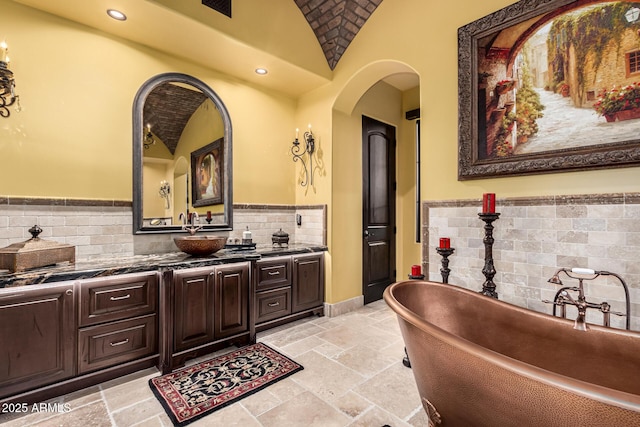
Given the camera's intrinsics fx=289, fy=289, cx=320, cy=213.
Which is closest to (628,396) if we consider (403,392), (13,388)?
(403,392)

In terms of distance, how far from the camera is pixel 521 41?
2246 millimetres

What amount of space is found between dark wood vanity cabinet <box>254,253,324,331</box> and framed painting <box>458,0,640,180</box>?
1983 millimetres

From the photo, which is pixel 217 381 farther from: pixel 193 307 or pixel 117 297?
pixel 117 297

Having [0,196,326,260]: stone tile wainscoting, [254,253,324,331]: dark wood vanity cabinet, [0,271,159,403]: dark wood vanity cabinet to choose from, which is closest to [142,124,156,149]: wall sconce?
[0,196,326,260]: stone tile wainscoting

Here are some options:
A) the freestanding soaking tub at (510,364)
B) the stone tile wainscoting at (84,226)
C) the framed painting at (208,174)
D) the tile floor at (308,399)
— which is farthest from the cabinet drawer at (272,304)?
the freestanding soaking tub at (510,364)

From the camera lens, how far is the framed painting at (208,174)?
328 centimetres

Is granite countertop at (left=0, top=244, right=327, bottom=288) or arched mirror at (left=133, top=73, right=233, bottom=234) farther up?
arched mirror at (left=133, top=73, right=233, bottom=234)

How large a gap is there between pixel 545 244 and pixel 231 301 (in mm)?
2657

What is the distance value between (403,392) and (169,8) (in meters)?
3.56

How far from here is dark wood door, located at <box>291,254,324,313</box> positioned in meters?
3.43

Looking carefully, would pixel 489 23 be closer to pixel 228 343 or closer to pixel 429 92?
pixel 429 92

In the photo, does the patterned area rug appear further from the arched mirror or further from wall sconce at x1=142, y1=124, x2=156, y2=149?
wall sconce at x1=142, y1=124, x2=156, y2=149

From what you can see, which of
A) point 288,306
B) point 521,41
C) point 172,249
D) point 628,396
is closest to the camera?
point 628,396

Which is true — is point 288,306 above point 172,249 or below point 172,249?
below
